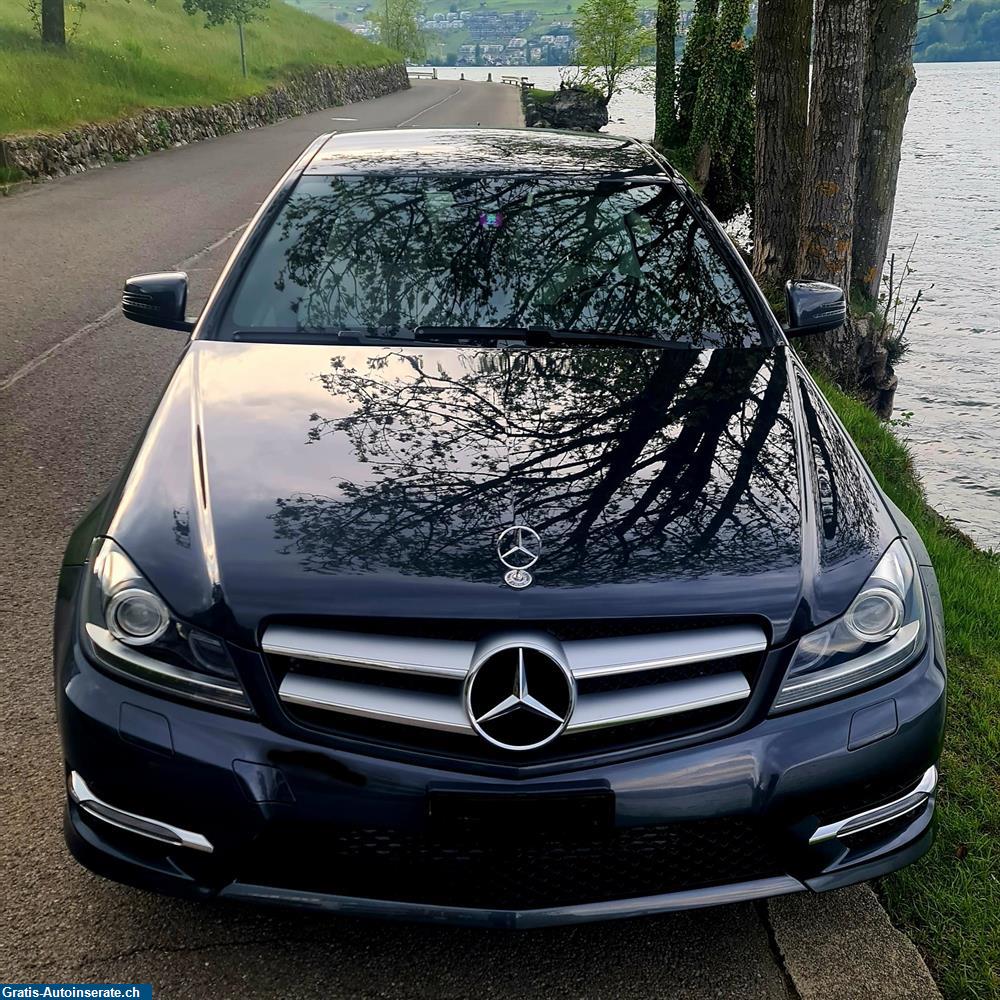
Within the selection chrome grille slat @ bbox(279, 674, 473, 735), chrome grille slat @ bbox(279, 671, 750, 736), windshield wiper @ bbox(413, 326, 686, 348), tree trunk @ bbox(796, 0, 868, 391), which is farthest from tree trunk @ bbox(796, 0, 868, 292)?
chrome grille slat @ bbox(279, 674, 473, 735)

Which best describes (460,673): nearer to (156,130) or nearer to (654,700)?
(654,700)

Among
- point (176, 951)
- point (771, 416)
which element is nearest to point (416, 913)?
point (176, 951)

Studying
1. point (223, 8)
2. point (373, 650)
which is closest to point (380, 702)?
point (373, 650)

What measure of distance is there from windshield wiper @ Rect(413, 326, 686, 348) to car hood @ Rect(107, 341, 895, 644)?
0.25ft

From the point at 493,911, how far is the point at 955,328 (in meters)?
18.3

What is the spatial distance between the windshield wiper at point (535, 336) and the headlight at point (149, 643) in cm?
134

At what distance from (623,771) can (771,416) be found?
3.98ft

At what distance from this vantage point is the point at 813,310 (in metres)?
3.82

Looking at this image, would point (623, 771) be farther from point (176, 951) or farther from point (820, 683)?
point (176, 951)

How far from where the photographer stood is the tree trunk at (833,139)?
7637 mm

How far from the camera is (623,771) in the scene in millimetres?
2232

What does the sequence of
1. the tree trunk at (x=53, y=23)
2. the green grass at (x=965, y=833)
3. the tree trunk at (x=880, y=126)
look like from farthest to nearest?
the tree trunk at (x=53, y=23) < the tree trunk at (x=880, y=126) < the green grass at (x=965, y=833)

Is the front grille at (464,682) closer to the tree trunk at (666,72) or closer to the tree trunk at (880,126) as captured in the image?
the tree trunk at (880,126)

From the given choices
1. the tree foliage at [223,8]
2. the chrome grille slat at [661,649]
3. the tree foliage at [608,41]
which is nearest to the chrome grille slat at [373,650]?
the chrome grille slat at [661,649]
